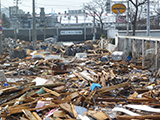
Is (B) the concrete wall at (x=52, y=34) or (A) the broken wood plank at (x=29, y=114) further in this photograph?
(B) the concrete wall at (x=52, y=34)

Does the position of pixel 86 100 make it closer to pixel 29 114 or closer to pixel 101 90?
pixel 101 90

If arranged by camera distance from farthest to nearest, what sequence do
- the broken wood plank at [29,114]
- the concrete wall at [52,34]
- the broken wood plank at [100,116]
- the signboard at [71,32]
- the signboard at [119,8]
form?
the concrete wall at [52,34] → the signboard at [71,32] → the signboard at [119,8] → the broken wood plank at [29,114] → the broken wood plank at [100,116]

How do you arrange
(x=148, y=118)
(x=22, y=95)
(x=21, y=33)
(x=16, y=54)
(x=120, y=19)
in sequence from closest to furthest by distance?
(x=148, y=118) → (x=22, y=95) → (x=16, y=54) → (x=120, y=19) → (x=21, y=33)

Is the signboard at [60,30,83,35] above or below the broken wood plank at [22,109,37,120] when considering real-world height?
above

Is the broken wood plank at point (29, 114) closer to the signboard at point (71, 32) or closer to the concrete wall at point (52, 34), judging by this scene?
the signboard at point (71, 32)

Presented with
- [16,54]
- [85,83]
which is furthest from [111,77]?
[16,54]

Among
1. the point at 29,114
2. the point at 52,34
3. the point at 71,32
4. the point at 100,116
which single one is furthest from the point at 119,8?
the point at 52,34

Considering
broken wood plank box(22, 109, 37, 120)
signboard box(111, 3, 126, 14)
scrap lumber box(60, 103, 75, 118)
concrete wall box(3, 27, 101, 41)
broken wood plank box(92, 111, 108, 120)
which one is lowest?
broken wood plank box(22, 109, 37, 120)

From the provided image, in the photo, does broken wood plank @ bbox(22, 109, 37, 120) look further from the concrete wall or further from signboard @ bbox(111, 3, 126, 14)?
the concrete wall

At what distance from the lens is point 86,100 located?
7.41 meters

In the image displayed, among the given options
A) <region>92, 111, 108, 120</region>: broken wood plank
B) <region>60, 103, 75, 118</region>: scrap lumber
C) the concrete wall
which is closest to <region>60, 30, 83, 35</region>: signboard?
the concrete wall

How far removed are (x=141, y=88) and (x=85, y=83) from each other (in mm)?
2539

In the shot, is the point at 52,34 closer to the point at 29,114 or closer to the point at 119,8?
the point at 119,8

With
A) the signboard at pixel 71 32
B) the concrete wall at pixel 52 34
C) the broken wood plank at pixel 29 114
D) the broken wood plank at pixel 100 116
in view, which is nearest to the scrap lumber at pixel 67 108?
the broken wood plank at pixel 100 116
